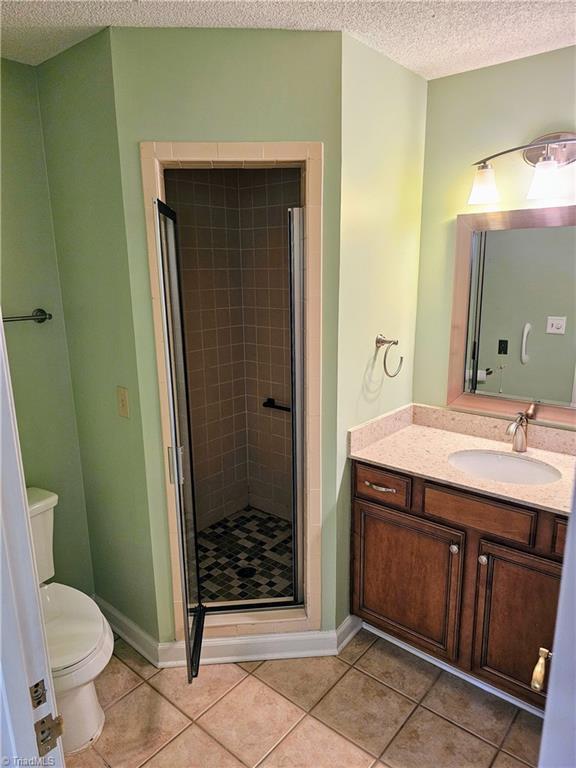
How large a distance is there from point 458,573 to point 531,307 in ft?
3.79

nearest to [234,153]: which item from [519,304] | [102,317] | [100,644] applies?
[102,317]

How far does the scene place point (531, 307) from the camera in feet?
7.36

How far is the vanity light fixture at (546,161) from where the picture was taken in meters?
2.03

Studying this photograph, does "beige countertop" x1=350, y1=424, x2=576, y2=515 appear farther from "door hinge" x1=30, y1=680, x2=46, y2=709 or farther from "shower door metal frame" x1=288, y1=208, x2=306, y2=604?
"door hinge" x1=30, y1=680, x2=46, y2=709

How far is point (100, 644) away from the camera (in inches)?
75.7

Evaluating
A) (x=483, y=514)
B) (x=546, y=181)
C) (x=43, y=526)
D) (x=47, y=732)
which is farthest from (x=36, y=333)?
(x=546, y=181)

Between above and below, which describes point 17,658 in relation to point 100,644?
above

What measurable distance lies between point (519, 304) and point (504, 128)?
74 centimetres

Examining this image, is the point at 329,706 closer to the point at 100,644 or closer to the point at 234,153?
the point at 100,644

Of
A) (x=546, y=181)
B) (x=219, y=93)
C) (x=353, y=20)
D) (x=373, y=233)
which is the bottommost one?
(x=373, y=233)

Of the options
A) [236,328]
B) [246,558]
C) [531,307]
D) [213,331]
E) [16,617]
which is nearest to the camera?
[16,617]

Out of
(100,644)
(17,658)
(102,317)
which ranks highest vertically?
(102,317)

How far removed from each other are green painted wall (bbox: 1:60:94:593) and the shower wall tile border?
24.1 inches

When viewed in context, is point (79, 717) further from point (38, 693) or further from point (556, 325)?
point (556, 325)
